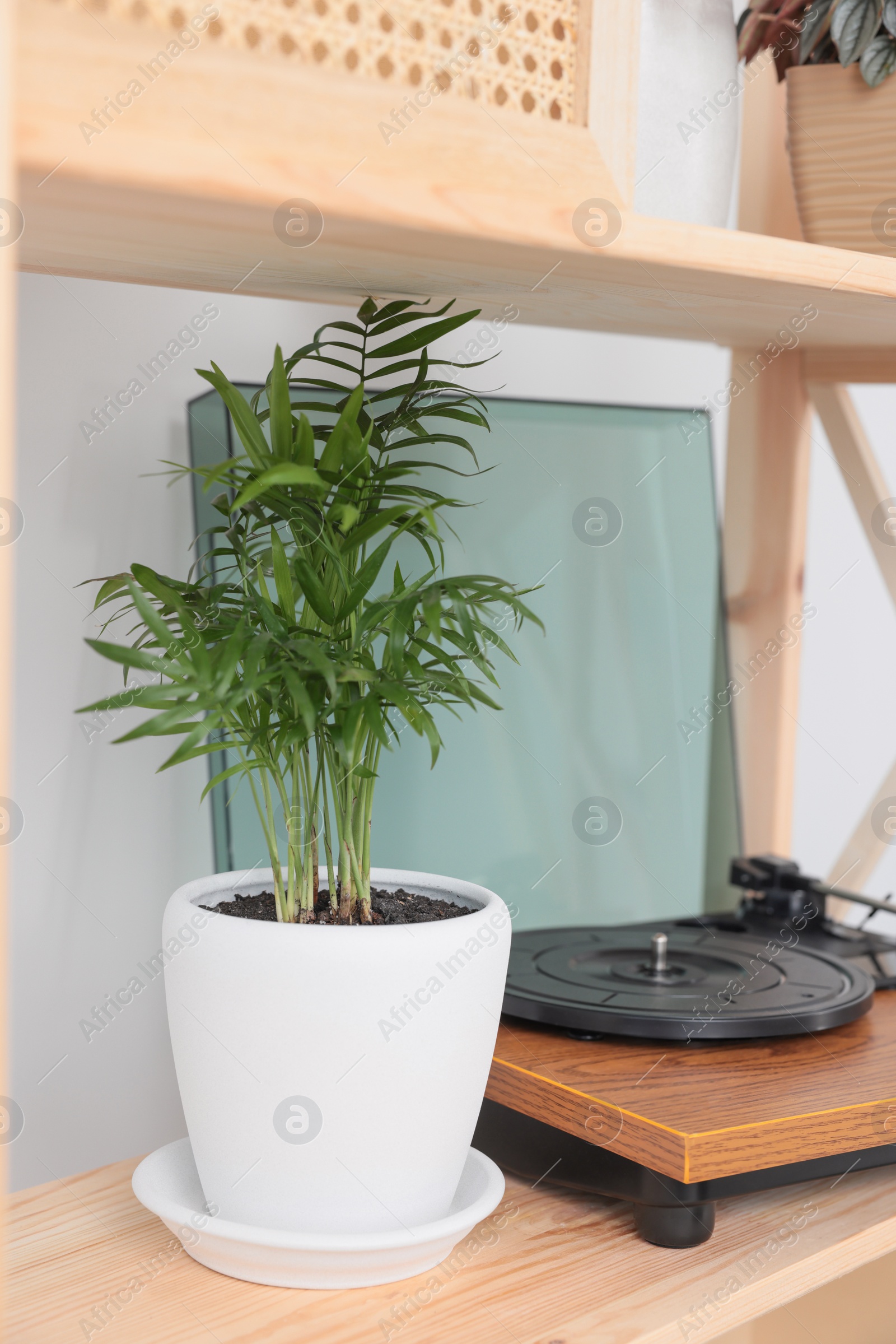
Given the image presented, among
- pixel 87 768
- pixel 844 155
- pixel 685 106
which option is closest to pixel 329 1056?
pixel 87 768

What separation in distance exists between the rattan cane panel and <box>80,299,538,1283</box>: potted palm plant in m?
0.14

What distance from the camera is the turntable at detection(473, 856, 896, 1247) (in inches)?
30.1

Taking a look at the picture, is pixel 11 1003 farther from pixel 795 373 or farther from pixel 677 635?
pixel 795 373

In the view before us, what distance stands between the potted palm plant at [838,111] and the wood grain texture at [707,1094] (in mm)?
660

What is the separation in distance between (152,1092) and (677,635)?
760mm

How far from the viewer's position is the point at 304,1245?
2.26ft

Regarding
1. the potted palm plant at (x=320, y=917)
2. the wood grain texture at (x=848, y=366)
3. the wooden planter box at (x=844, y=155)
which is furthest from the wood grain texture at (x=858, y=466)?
the potted palm plant at (x=320, y=917)

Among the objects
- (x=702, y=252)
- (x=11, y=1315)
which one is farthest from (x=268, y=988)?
(x=702, y=252)

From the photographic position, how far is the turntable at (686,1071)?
76 cm

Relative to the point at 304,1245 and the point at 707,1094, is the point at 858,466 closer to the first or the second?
the point at 707,1094

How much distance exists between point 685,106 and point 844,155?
0.23 metres

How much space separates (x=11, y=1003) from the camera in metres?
1.07

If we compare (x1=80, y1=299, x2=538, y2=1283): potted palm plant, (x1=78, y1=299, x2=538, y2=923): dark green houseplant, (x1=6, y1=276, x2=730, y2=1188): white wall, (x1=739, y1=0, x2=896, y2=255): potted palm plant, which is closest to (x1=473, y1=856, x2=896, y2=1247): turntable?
(x1=80, y1=299, x2=538, y2=1283): potted palm plant

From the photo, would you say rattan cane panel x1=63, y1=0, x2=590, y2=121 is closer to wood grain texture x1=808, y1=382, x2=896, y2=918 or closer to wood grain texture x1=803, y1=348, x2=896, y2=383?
wood grain texture x1=803, y1=348, x2=896, y2=383
